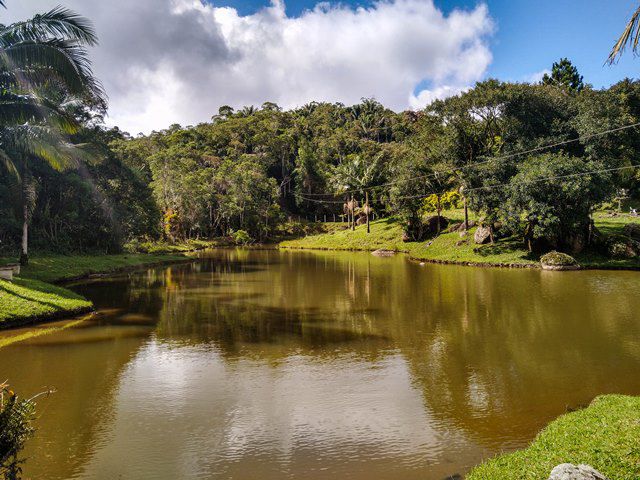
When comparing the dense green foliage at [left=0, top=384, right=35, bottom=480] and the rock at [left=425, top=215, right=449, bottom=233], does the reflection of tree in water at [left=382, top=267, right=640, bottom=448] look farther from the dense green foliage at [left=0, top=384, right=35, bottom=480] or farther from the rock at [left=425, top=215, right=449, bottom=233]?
the rock at [left=425, top=215, right=449, bottom=233]

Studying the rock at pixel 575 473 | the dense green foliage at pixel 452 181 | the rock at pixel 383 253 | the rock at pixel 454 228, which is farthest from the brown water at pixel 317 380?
the rock at pixel 383 253

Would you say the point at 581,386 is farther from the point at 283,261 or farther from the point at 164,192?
the point at 164,192

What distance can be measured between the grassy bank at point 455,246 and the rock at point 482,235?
0.65 m

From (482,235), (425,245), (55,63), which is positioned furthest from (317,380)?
(425,245)

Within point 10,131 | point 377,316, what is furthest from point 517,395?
point 10,131

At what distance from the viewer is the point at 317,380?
38.7 feet

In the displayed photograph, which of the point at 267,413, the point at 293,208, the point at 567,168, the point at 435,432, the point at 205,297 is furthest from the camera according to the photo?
the point at 293,208

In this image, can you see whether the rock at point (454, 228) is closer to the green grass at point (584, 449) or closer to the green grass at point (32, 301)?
the green grass at point (32, 301)

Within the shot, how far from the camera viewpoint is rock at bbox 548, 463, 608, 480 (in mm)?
5273

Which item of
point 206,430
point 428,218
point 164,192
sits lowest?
point 206,430

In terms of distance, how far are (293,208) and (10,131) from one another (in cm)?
7674

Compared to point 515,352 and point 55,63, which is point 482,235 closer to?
point 515,352

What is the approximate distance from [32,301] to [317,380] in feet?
46.6

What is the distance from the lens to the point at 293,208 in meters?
95.1
